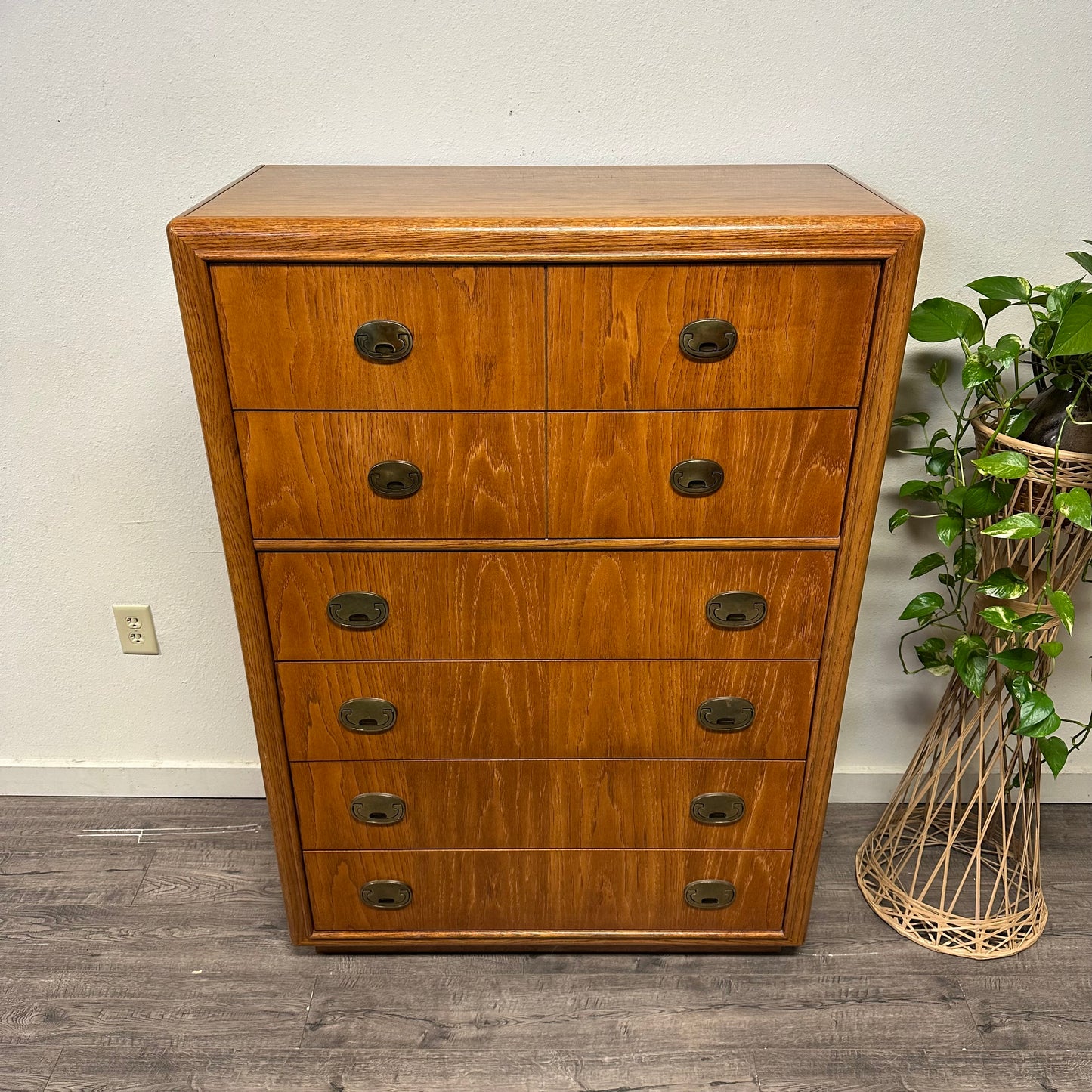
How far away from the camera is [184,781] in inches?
73.0

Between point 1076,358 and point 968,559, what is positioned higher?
point 1076,358

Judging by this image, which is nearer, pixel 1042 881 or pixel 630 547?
pixel 630 547

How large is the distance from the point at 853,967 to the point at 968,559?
26.0 inches

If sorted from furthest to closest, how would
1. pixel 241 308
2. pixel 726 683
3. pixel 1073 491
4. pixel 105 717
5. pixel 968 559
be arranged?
pixel 105 717
pixel 968 559
pixel 726 683
pixel 1073 491
pixel 241 308

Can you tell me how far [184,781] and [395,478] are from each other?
1020mm

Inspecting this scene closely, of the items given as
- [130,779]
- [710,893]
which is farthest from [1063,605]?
[130,779]

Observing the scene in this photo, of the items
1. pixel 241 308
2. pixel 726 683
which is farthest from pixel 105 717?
pixel 726 683

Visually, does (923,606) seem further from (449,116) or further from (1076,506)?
(449,116)

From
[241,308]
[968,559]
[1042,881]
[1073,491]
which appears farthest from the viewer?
[1042,881]

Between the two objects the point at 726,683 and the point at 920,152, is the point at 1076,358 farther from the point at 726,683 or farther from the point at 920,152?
the point at 726,683

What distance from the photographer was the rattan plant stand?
1345 millimetres

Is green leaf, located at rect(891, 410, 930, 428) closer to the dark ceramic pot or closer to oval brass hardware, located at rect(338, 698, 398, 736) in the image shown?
the dark ceramic pot

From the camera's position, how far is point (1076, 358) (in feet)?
4.04

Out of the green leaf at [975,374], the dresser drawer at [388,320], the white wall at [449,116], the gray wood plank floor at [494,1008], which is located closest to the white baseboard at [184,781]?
the gray wood plank floor at [494,1008]
